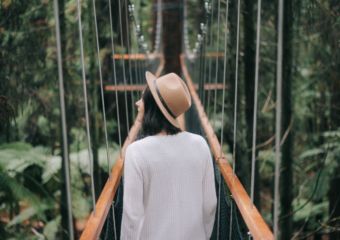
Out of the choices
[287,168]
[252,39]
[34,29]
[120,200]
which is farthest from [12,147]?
[287,168]

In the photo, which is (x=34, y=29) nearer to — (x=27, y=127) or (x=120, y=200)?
(x=27, y=127)

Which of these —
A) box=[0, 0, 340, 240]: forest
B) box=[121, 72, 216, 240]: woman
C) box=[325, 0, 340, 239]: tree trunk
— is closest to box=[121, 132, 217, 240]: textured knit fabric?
box=[121, 72, 216, 240]: woman

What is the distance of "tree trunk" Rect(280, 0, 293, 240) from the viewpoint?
11.4 feet

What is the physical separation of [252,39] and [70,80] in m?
1.26

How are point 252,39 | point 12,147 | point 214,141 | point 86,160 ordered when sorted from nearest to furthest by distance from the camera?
point 214,141
point 12,147
point 252,39
point 86,160

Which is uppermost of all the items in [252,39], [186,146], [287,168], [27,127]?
[252,39]

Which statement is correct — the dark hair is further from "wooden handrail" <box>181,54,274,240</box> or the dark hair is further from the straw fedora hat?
"wooden handrail" <box>181,54,274,240</box>

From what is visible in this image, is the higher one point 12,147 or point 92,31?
point 92,31

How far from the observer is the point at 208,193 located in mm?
1591

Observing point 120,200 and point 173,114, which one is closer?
point 173,114

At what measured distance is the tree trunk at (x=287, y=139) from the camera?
347 centimetres

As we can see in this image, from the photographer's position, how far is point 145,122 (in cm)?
154

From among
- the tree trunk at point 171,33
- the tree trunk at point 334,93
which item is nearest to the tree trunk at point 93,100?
the tree trunk at point 334,93

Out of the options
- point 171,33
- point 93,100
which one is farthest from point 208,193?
point 171,33
